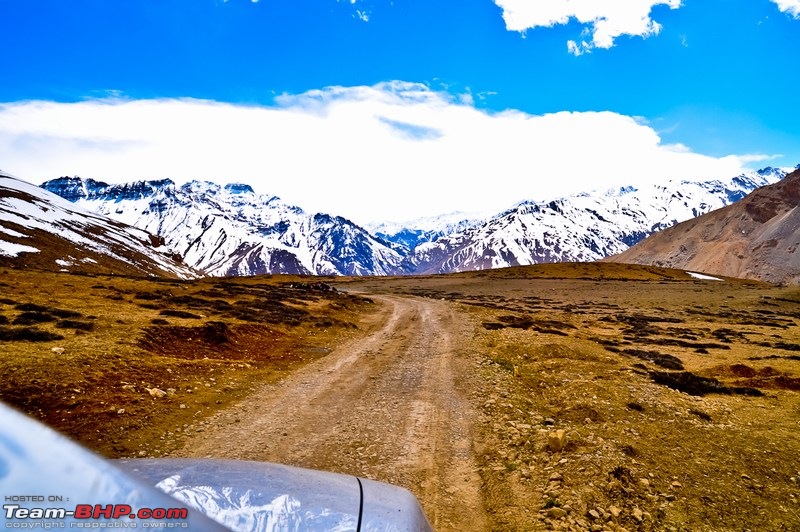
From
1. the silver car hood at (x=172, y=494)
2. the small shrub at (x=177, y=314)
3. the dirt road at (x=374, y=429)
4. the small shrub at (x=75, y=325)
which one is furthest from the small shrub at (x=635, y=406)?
the small shrub at (x=177, y=314)

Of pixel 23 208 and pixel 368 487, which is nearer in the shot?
pixel 368 487

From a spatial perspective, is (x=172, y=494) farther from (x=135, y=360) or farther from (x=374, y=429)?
(x=135, y=360)

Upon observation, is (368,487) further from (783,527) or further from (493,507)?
(783,527)

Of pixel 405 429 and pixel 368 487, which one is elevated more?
pixel 368 487

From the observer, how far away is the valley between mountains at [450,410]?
26.7ft

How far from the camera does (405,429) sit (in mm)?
11383

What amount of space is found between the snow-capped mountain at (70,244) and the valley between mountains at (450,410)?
337 feet

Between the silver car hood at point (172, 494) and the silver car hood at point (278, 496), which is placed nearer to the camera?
the silver car hood at point (172, 494)

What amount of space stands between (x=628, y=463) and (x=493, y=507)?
11.3ft

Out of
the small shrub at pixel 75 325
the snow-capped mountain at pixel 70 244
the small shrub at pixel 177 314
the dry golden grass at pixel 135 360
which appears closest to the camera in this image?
the dry golden grass at pixel 135 360

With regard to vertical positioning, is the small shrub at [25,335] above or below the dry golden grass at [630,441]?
above

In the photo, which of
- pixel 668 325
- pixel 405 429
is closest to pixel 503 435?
pixel 405 429

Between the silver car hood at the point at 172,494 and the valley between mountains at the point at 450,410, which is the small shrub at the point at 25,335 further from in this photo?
the silver car hood at the point at 172,494

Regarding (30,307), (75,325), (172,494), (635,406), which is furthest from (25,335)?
(635,406)
